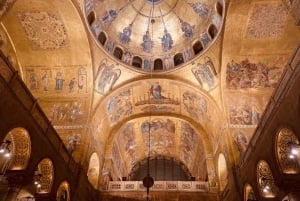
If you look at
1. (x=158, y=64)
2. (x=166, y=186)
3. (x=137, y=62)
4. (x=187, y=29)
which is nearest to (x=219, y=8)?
(x=187, y=29)

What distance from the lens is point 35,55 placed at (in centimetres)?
1498

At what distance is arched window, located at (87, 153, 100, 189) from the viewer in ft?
54.1

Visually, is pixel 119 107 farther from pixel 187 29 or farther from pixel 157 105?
pixel 187 29

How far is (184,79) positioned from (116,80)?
415 centimetres

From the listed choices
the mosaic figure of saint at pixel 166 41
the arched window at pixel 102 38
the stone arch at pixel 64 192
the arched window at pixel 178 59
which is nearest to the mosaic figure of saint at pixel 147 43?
the mosaic figure of saint at pixel 166 41

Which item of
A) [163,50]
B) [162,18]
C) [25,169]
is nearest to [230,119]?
[163,50]

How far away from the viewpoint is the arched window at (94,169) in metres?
16.5

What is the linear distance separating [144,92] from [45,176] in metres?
8.55

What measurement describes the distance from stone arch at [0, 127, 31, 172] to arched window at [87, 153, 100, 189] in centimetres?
696

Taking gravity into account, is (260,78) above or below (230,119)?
above

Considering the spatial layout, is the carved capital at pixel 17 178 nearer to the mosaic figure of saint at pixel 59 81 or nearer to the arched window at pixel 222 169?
the mosaic figure of saint at pixel 59 81

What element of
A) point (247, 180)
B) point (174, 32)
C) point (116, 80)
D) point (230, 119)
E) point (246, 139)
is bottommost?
point (247, 180)

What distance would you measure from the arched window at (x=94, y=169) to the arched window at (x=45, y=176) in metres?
5.28

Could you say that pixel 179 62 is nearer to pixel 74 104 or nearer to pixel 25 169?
pixel 74 104
